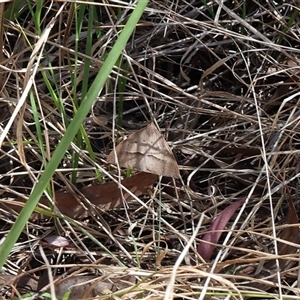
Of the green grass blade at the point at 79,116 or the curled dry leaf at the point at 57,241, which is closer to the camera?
the green grass blade at the point at 79,116

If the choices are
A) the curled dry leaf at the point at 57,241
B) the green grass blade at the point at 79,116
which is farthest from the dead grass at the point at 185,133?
the green grass blade at the point at 79,116

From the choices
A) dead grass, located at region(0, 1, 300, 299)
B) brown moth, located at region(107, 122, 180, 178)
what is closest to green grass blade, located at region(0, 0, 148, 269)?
dead grass, located at region(0, 1, 300, 299)

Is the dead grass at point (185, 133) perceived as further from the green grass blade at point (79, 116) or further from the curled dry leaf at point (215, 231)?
the green grass blade at point (79, 116)

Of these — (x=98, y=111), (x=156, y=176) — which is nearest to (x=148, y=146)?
(x=156, y=176)

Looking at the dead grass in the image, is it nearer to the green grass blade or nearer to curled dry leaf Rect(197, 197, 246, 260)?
curled dry leaf Rect(197, 197, 246, 260)

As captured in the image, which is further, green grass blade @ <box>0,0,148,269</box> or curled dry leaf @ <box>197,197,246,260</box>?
curled dry leaf @ <box>197,197,246,260</box>
